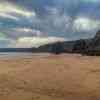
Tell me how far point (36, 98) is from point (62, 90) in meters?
1.59

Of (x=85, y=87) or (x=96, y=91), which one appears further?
(x=85, y=87)

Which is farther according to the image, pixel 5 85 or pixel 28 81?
pixel 28 81

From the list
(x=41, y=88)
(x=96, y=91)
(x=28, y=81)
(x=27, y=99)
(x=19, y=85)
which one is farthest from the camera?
(x=28, y=81)

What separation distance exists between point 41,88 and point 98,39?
4328 cm

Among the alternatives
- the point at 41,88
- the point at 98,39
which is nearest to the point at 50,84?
the point at 41,88

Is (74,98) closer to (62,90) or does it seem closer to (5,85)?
(62,90)

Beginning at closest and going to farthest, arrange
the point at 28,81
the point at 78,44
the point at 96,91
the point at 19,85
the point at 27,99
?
the point at 27,99, the point at 96,91, the point at 19,85, the point at 28,81, the point at 78,44

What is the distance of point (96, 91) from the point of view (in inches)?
390

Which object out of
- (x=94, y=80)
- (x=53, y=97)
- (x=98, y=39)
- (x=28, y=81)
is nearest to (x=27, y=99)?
(x=53, y=97)

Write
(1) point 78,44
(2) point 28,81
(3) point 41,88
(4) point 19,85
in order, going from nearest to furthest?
(3) point 41,88 < (4) point 19,85 < (2) point 28,81 < (1) point 78,44

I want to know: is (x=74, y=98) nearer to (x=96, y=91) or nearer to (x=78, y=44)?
(x=96, y=91)

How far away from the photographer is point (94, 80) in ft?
41.0

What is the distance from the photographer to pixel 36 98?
8820mm

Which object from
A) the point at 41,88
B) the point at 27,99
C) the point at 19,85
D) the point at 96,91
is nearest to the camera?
the point at 27,99
